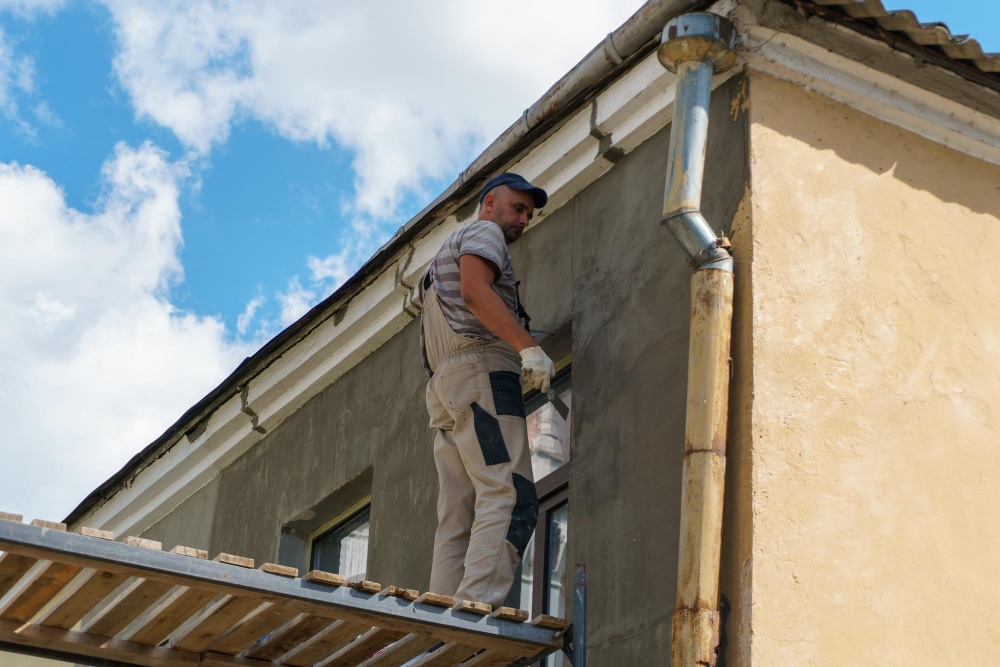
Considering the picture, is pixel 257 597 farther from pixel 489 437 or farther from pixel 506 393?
pixel 506 393

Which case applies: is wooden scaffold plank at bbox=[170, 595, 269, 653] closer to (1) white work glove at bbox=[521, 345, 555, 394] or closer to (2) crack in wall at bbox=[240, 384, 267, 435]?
(1) white work glove at bbox=[521, 345, 555, 394]

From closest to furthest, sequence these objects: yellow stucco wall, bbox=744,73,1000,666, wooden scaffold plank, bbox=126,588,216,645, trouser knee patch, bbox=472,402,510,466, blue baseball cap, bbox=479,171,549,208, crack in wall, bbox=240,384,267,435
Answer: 1. wooden scaffold plank, bbox=126,588,216,645
2. yellow stucco wall, bbox=744,73,1000,666
3. trouser knee patch, bbox=472,402,510,466
4. blue baseball cap, bbox=479,171,549,208
5. crack in wall, bbox=240,384,267,435

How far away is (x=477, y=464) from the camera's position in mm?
6531

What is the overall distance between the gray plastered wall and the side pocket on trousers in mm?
556

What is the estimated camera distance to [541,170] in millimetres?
7805

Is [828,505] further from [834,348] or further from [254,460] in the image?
[254,460]

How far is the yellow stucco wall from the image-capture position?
5781 millimetres

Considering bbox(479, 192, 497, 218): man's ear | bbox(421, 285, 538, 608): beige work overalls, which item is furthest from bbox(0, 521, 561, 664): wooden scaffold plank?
bbox(479, 192, 497, 218): man's ear

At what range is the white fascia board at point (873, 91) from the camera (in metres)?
6.77

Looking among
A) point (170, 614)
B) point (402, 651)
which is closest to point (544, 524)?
point (402, 651)

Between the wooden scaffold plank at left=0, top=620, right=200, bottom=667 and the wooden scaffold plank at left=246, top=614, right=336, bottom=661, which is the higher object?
the wooden scaffold plank at left=246, top=614, right=336, bottom=661

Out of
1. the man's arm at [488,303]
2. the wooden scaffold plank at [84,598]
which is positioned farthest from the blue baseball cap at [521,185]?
the wooden scaffold plank at [84,598]

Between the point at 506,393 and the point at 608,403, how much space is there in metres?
0.45

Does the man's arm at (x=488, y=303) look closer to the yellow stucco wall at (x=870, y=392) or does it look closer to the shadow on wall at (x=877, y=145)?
the yellow stucco wall at (x=870, y=392)
